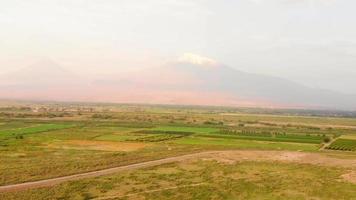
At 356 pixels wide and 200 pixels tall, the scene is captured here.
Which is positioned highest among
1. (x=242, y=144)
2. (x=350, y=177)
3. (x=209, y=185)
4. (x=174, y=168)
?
(x=242, y=144)

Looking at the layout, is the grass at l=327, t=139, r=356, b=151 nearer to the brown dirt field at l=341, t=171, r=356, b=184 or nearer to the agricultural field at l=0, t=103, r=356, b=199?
the agricultural field at l=0, t=103, r=356, b=199

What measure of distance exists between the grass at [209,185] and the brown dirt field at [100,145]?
20.5 metres

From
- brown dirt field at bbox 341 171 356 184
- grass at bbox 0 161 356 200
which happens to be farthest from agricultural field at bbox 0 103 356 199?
brown dirt field at bbox 341 171 356 184

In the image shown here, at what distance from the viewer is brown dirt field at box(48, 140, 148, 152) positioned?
258ft

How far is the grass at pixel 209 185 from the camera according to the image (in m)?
44.0

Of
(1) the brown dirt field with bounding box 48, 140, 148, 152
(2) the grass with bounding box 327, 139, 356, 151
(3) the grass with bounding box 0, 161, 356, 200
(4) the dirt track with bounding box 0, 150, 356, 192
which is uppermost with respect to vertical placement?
(2) the grass with bounding box 327, 139, 356, 151

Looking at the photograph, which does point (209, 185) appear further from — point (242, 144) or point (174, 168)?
point (242, 144)

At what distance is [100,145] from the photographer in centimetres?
8312

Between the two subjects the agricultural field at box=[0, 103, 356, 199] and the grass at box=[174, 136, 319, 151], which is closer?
the agricultural field at box=[0, 103, 356, 199]

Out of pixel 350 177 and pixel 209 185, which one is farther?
pixel 350 177

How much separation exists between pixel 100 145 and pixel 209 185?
38.6 m

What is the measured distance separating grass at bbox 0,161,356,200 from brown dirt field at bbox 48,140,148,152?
20500mm

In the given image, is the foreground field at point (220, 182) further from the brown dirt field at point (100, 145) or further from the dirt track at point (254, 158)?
the brown dirt field at point (100, 145)

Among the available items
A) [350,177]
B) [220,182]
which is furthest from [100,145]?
[350,177]
